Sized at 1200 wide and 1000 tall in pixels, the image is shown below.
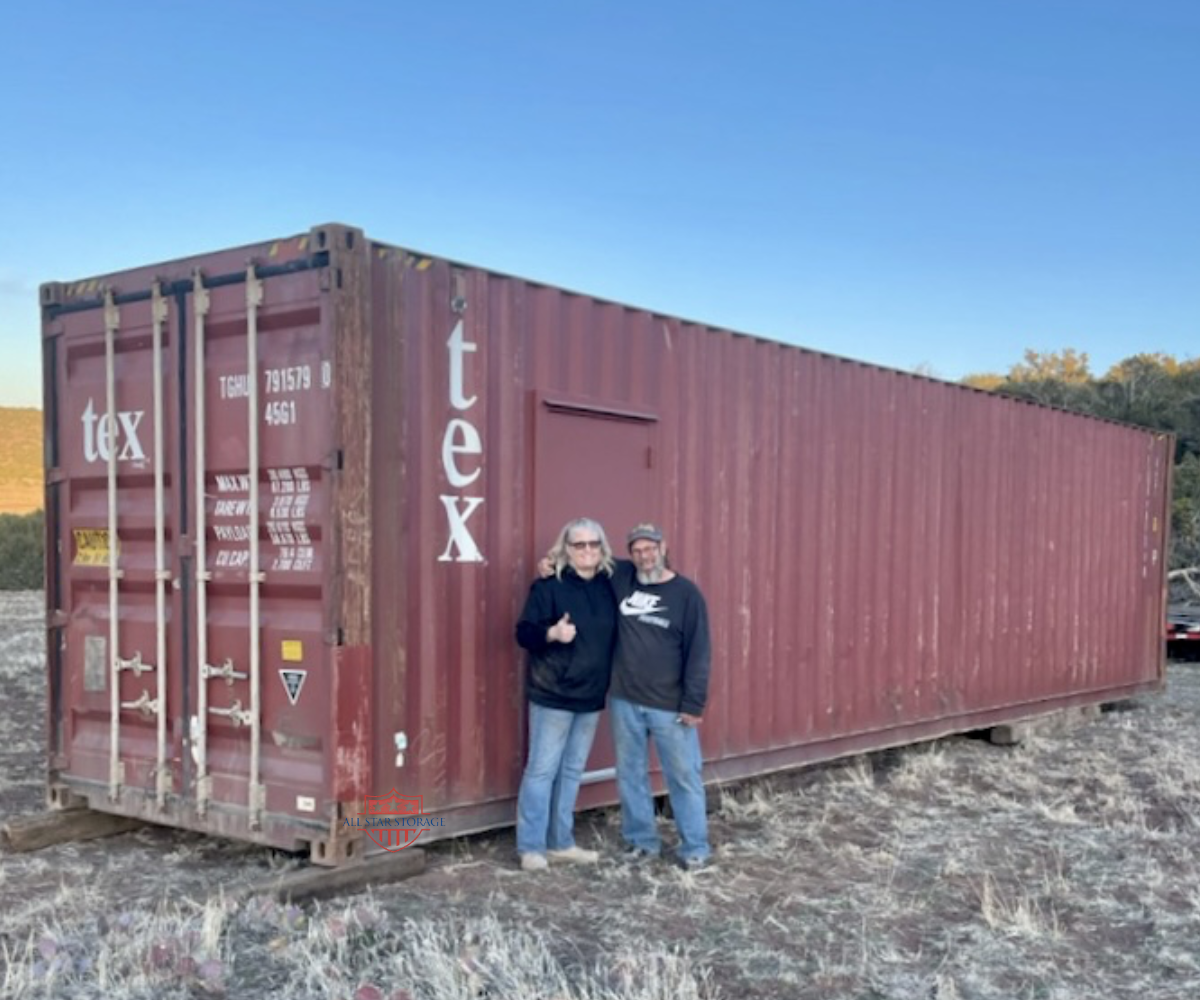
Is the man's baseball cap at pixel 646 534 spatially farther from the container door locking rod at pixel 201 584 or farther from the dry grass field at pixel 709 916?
the container door locking rod at pixel 201 584

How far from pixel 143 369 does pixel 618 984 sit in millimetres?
3752

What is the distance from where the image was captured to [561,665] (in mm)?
5895

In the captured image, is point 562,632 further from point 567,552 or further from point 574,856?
point 574,856

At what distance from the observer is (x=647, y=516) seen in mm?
6961

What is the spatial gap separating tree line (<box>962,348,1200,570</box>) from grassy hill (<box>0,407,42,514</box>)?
28.7 meters

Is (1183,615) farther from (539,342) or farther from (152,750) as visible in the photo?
(152,750)

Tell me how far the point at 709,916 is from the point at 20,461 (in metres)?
43.4

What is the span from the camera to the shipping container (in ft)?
17.8

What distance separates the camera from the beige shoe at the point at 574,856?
605cm

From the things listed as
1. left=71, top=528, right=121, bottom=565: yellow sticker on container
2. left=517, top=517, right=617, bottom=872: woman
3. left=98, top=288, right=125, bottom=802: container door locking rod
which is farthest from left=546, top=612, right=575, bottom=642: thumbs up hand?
left=71, top=528, right=121, bottom=565: yellow sticker on container

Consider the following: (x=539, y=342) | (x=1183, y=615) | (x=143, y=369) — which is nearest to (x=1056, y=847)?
(x=539, y=342)

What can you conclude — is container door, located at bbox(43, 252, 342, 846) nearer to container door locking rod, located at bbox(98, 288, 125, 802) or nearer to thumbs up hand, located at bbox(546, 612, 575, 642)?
container door locking rod, located at bbox(98, 288, 125, 802)

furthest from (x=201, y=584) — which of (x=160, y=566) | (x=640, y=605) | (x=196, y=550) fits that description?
(x=640, y=605)

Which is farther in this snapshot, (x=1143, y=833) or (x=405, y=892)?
(x=1143, y=833)
